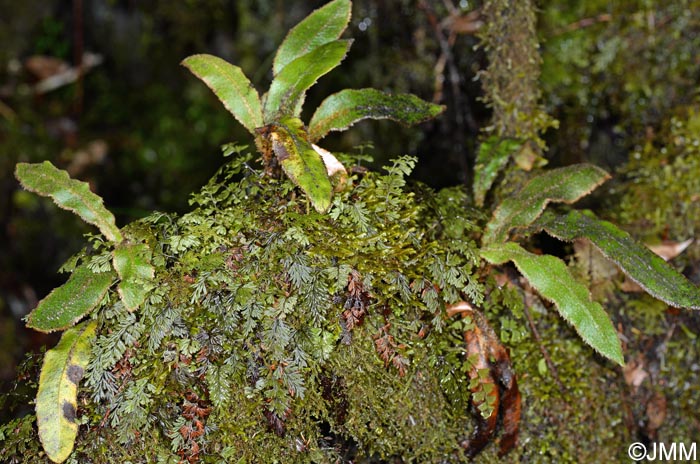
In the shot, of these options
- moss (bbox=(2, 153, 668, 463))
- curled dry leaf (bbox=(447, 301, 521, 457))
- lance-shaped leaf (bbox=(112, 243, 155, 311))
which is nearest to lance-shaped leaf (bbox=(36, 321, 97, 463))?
moss (bbox=(2, 153, 668, 463))

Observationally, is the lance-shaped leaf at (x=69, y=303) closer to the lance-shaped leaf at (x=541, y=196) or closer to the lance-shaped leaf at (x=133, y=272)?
the lance-shaped leaf at (x=133, y=272)

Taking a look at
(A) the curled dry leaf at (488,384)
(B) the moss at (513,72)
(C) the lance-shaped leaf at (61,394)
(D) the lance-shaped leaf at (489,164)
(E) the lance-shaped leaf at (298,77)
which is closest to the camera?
(C) the lance-shaped leaf at (61,394)

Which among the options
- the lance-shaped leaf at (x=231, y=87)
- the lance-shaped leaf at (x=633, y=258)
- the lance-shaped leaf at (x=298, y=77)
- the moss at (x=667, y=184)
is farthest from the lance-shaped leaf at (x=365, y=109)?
the moss at (x=667, y=184)

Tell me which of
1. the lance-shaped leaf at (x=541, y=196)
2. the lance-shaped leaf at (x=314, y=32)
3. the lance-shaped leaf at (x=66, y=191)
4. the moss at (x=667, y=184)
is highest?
the lance-shaped leaf at (x=314, y=32)

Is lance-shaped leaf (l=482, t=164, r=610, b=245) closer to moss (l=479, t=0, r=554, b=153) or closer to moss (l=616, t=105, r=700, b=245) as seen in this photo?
moss (l=479, t=0, r=554, b=153)

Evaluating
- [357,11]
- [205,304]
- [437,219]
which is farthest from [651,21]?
[205,304]

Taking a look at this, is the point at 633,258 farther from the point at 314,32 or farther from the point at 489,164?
the point at 314,32

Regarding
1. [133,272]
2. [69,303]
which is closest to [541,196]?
[133,272]
